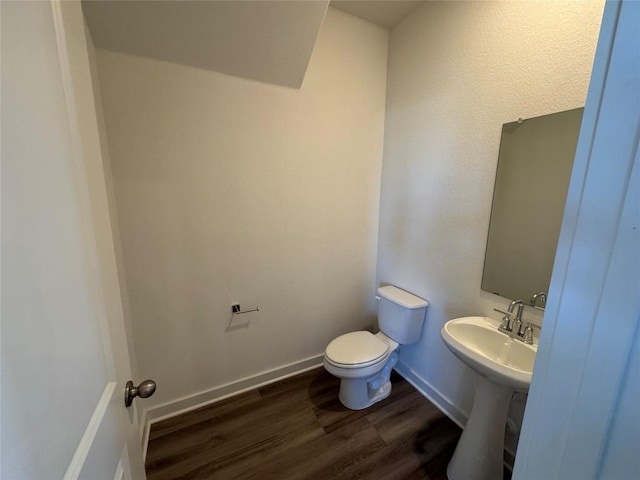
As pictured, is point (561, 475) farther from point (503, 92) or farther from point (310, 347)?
point (310, 347)

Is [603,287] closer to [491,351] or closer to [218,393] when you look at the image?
[491,351]

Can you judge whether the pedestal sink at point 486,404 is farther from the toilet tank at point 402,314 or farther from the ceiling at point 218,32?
the ceiling at point 218,32

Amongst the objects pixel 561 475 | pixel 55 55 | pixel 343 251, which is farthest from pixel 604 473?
pixel 343 251

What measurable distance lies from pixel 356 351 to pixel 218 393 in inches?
41.7

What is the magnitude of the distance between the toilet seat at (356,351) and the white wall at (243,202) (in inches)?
14.2

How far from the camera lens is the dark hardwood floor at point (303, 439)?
1346mm

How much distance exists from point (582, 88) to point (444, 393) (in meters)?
1.85

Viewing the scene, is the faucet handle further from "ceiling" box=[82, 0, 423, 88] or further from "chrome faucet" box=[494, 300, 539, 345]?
"ceiling" box=[82, 0, 423, 88]

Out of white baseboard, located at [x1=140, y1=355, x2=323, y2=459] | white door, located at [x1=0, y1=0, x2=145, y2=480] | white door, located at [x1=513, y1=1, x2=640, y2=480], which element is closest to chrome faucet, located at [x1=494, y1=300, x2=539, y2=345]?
white door, located at [x1=513, y1=1, x2=640, y2=480]

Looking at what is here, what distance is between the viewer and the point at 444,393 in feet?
5.63

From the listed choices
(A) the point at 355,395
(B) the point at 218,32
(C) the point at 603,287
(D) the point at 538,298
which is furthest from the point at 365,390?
(B) the point at 218,32

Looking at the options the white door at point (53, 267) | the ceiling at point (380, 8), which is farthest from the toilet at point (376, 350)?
the ceiling at point (380, 8)

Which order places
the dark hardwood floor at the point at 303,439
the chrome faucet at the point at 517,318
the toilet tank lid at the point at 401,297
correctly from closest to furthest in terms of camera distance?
the chrome faucet at the point at 517,318 < the dark hardwood floor at the point at 303,439 < the toilet tank lid at the point at 401,297

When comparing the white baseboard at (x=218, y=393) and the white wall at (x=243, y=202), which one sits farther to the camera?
the white baseboard at (x=218, y=393)
